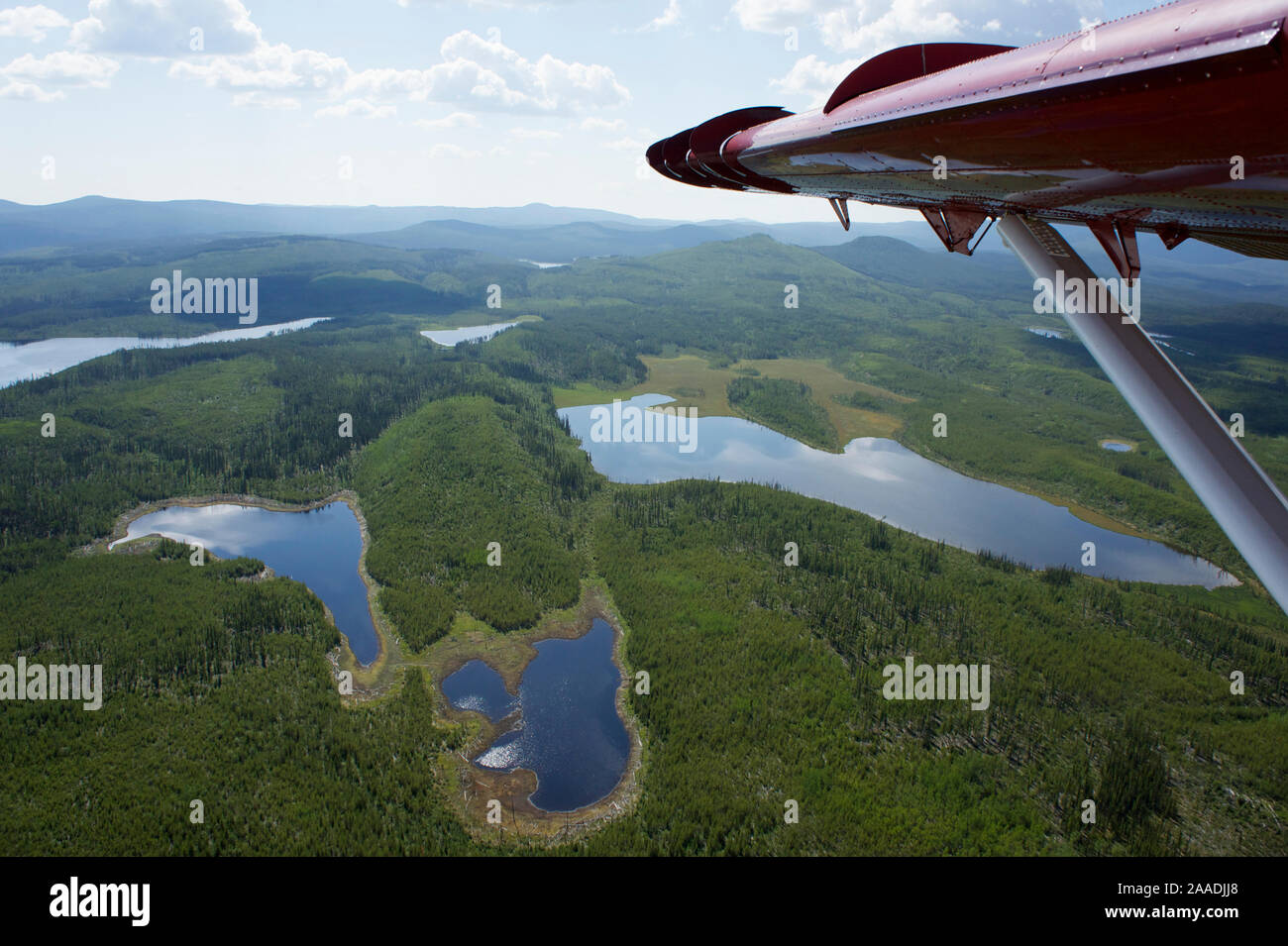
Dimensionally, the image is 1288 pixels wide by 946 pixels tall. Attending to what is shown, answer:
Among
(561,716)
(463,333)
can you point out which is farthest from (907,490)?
(463,333)

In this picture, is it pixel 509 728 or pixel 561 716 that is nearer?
pixel 509 728

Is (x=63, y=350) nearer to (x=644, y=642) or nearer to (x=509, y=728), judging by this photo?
(x=509, y=728)

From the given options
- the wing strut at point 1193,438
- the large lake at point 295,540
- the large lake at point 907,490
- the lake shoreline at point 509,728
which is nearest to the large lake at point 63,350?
the large lake at point 295,540

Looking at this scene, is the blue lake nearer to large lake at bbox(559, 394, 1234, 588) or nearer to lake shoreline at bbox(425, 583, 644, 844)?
lake shoreline at bbox(425, 583, 644, 844)

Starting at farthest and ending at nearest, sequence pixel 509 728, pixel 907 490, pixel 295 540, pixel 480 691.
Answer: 1. pixel 907 490
2. pixel 295 540
3. pixel 480 691
4. pixel 509 728

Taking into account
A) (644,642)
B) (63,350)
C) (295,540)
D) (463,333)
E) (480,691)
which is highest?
(463,333)

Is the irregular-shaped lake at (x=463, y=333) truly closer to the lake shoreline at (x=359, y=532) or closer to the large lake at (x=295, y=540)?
the lake shoreline at (x=359, y=532)

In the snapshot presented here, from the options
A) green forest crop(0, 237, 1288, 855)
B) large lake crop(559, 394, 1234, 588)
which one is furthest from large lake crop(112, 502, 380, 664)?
large lake crop(559, 394, 1234, 588)
